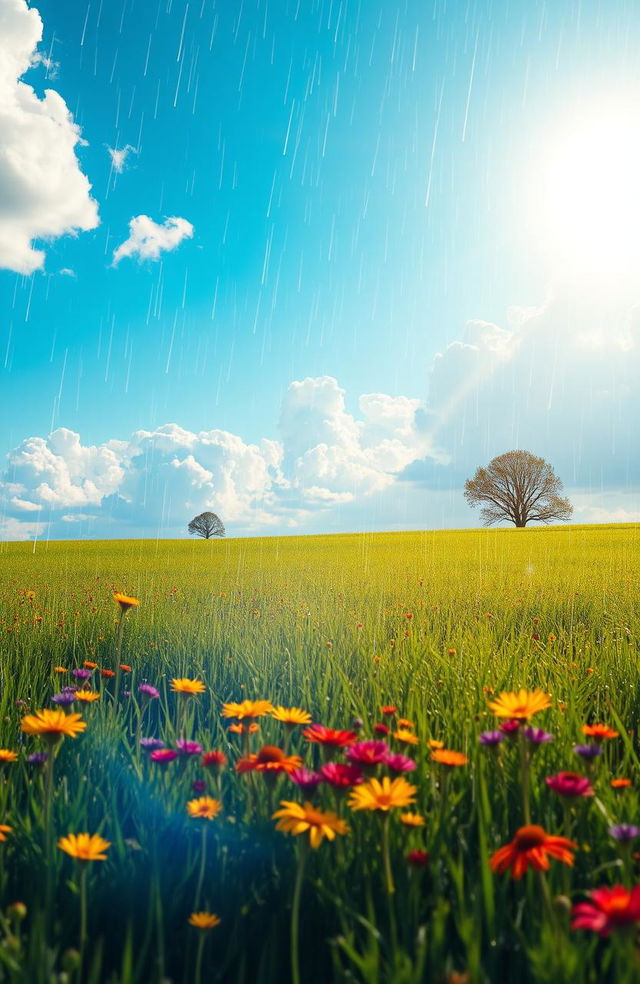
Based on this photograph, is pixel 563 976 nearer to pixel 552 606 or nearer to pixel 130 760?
pixel 130 760

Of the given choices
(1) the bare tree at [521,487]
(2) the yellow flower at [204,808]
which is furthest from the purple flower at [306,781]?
(1) the bare tree at [521,487]

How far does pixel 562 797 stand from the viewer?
4.85 feet

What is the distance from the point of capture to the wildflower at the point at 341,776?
1.46 meters

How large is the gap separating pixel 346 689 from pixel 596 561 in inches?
450

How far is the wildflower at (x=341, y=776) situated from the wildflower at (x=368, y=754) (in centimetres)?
3

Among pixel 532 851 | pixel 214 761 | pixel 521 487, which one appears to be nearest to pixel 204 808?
pixel 214 761

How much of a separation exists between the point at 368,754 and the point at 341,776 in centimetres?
9

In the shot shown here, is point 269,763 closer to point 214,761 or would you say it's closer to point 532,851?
point 214,761

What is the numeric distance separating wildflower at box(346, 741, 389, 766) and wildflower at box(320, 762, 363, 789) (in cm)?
3

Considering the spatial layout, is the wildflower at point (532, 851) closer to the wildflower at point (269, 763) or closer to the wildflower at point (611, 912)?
the wildflower at point (611, 912)

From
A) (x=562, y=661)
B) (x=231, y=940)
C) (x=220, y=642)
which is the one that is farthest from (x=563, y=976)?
(x=220, y=642)

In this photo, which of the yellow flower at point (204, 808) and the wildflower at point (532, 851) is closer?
the wildflower at point (532, 851)

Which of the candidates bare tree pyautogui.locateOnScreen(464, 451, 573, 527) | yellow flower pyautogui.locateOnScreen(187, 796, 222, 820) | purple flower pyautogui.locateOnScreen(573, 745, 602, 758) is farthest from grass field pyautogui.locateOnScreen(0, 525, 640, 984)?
bare tree pyautogui.locateOnScreen(464, 451, 573, 527)

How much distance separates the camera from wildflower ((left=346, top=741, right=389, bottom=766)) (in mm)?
1496
